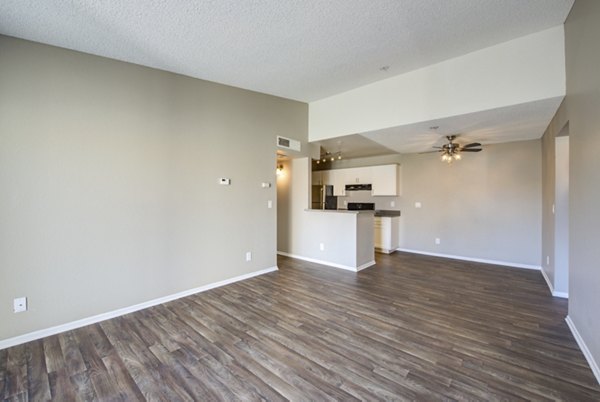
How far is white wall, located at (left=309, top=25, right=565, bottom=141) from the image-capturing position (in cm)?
264

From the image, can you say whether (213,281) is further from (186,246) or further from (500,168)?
(500,168)

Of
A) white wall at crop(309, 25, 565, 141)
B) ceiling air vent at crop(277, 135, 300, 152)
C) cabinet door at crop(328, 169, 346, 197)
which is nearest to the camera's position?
white wall at crop(309, 25, 565, 141)

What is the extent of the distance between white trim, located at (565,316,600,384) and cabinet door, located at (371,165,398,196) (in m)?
3.81

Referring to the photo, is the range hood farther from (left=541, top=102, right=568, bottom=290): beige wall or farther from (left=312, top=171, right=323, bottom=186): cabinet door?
(left=541, top=102, right=568, bottom=290): beige wall

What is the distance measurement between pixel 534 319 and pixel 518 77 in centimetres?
269

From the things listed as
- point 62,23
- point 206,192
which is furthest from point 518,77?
point 62,23

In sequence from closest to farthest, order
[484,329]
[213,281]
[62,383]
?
1. [62,383]
2. [484,329]
3. [213,281]

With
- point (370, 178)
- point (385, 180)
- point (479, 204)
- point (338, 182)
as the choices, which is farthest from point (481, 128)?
point (338, 182)

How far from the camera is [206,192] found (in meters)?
3.49

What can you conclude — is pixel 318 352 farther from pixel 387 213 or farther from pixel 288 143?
pixel 387 213

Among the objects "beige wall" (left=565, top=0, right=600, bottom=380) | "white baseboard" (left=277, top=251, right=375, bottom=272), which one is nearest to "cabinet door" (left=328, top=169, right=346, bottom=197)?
"white baseboard" (left=277, top=251, right=375, bottom=272)

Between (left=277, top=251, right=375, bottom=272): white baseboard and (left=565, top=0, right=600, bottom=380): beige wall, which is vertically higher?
(left=565, top=0, right=600, bottom=380): beige wall

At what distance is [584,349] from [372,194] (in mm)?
4531

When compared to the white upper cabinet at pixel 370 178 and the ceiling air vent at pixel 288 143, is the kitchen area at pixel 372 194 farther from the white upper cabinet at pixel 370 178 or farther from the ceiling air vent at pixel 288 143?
the ceiling air vent at pixel 288 143
